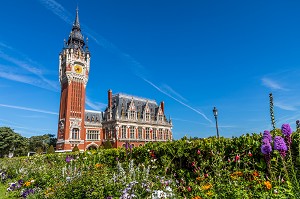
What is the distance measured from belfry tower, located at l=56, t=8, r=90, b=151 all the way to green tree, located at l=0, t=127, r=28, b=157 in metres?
18.4

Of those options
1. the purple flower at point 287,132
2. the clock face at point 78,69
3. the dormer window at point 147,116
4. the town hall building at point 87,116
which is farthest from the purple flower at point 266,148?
the clock face at point 78,69

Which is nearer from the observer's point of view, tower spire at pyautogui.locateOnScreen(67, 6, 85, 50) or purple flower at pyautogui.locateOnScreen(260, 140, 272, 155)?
purple flower at pyautogui.locateOnScreen(260, 140, 272, 155)

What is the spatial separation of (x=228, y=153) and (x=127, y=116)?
39.4m

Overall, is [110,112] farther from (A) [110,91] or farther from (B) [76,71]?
(B) [76,71]

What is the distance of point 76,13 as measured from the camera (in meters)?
54.8

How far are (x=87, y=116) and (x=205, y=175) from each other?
4397 centimetres

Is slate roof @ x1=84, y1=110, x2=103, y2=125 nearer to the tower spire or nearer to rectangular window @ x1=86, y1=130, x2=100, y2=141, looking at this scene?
rectangular window @ x1=86, y1=130, x2=100, y2=141

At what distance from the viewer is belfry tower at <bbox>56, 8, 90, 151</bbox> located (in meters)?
41.3

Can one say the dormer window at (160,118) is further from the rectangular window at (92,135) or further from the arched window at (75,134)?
the arched window at (75,134)

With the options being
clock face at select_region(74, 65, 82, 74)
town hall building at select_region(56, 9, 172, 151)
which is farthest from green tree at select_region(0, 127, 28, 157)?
clock face at select_region(74, 65, 82, 74)

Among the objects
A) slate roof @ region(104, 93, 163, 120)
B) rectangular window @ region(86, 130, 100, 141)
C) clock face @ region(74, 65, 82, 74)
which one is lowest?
rectangular window @ region(86, 130, 100, 141)

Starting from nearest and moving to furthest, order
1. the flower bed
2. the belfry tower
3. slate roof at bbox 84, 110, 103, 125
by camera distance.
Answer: the flower bed < the belfry tower < slate roof at bbox 84, 110, 103, 125

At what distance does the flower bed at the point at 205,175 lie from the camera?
10.6 feet

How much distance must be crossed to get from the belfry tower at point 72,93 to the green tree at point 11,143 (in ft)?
60.3
